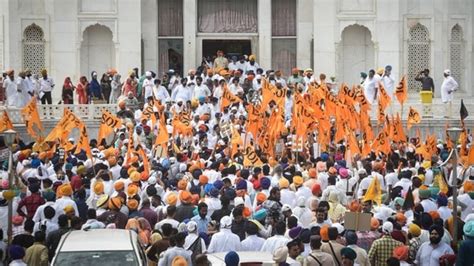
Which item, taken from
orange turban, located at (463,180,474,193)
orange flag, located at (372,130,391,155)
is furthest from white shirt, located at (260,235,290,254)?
orange flag, located at (372,130,391,155)

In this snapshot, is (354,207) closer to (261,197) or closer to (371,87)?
(261,197)

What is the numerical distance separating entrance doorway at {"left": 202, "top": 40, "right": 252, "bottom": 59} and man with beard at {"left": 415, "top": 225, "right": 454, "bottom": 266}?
27703mm

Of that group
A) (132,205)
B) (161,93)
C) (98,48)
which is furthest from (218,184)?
(98,48)

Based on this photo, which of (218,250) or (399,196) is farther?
(399,196)

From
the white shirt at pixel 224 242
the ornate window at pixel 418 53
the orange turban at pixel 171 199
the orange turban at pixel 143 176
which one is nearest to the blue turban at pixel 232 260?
the white shirt at pixel 224 242

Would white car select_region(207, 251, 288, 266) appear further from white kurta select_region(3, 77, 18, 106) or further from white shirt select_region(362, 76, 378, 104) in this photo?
white kurta select_region(3, 77, 18, 106)

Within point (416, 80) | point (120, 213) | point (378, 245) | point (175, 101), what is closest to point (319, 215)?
point (378, 245)

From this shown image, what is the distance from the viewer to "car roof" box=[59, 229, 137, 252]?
58.6 feet

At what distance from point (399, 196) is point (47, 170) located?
6.60 meters

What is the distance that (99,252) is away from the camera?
58.3 feet

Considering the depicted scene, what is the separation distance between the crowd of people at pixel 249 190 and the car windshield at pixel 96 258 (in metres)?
0.59

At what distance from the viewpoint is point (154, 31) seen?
151 ft

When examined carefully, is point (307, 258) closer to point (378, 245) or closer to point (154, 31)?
point (378, 245)

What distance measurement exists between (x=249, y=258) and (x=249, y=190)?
631 cm
